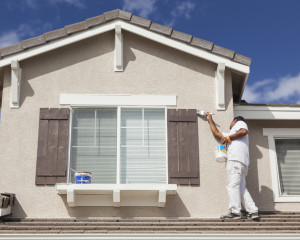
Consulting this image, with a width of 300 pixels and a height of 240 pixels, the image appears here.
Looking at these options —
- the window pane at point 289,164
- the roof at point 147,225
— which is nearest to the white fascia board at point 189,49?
the window pane at point 289,164

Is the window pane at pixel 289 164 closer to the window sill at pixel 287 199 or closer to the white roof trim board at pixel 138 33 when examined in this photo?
the window sill at pixel 287 199

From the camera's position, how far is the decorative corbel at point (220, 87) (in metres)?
8.03

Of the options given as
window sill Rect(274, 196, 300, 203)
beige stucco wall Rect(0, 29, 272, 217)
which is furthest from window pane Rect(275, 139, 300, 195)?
beige stucco wall Rect(0, 29, 272, 217)

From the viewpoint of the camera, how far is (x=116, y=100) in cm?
801

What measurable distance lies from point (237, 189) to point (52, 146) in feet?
10.4

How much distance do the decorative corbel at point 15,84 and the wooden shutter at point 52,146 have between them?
0.46 metres

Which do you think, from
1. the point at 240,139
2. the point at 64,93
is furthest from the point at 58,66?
the point at 240,139

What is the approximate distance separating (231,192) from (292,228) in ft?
3.50

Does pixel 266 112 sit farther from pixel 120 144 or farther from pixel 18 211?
pixel 18 211

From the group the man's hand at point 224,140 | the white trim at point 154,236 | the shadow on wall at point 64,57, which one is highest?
the shadow on wall at point 64,57

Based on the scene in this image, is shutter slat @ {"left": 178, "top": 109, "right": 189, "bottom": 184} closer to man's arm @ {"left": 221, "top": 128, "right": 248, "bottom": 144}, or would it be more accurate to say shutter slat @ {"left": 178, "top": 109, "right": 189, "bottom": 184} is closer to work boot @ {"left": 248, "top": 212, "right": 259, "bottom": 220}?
man's arm @ {"left": 221, "top": 128, "right": 248, "bottom": 144}

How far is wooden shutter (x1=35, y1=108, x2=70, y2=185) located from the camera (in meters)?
7.53

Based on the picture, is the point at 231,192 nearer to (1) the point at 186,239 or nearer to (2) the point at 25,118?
(1) the point at 186,239

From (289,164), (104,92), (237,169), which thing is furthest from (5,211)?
(289,164)
